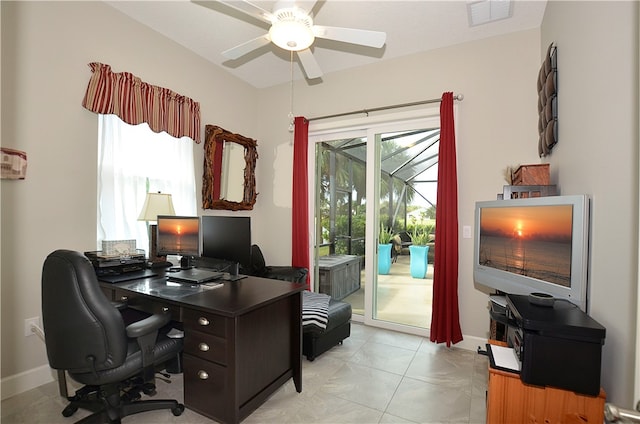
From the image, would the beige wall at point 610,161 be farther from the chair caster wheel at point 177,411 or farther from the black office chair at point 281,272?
the black office chair at point 281,272

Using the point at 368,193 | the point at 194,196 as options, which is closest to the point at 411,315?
the point at 368,193

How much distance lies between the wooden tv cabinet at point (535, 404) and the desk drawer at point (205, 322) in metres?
1.39

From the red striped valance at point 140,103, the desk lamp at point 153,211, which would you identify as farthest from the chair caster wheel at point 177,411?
the red striped valance at point 140,103

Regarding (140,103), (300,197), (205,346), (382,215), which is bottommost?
(205,346)

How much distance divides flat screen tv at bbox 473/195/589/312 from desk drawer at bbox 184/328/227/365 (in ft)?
5.88

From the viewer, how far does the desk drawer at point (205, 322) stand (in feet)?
5.56

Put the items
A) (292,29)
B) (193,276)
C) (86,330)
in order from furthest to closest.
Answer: (193,276) → (292,29) → (86,330)

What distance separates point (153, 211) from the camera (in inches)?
104

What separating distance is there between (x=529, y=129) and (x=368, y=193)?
5.40 ft

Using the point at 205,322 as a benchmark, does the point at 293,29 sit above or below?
above

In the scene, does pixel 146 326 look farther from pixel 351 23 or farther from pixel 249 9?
pixel 351 23

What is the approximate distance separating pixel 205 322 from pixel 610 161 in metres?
2.14

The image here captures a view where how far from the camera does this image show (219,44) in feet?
10.5

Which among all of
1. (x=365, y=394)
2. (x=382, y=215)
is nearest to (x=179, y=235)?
(x=365, y=394)
